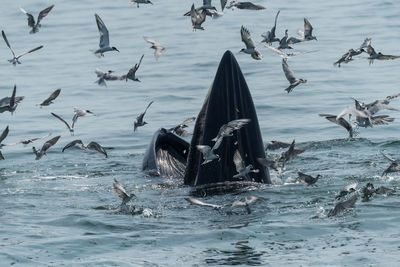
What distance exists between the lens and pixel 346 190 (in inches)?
482

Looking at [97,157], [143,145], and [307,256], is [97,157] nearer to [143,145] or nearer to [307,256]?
[143,145]

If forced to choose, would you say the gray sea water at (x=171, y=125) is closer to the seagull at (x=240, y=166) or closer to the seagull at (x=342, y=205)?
the seagull at (x=342, y=205)

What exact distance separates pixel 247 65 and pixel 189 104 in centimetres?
481

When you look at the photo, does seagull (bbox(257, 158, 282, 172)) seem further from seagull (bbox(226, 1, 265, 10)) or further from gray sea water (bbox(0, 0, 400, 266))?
seagull (bbox(226, 1, 265, 10))

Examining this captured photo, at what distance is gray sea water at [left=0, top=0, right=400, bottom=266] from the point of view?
10789mm

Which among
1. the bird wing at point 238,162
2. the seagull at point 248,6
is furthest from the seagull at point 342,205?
the seagull at point 248,6

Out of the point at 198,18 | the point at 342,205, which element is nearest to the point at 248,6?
the point at 198,18

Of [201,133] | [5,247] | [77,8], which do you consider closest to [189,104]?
[201,133]

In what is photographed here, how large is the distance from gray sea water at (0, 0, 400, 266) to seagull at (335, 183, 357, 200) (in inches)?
5.5

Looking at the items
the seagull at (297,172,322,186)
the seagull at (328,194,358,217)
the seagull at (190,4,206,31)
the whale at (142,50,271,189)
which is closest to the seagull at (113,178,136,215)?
the whale at (142,50,271,189)

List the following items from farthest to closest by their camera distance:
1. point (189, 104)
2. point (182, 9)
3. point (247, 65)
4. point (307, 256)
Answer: point (182, 9), point (247, 65), point (189, 104), point (307, 256)

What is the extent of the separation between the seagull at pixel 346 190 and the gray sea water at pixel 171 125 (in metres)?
0.14

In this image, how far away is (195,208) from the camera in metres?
12.4

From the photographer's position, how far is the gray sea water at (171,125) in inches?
425
